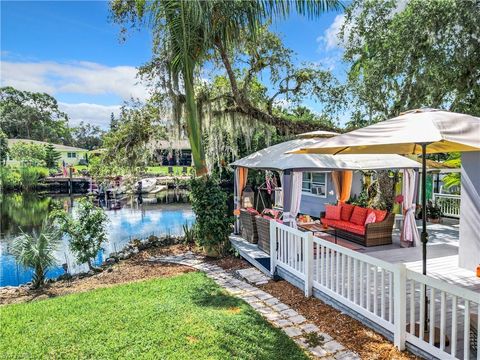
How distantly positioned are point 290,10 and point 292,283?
5.37m

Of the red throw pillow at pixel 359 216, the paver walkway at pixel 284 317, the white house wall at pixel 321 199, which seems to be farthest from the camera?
the white house wall at pixel 321 199

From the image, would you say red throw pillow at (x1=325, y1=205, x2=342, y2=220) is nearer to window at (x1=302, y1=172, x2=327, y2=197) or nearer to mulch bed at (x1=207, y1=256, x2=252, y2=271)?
mulch bed at (x1=207, y1=256, x2=252, y2=271)

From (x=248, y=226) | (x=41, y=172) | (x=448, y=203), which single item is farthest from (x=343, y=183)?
(x=41, y=172)

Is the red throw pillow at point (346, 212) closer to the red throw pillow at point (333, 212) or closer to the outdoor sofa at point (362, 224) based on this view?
the outdoor sofa at point (362, 224)

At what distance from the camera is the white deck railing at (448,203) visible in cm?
1107

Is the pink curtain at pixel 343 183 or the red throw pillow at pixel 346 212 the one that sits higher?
the pink curtain at pixel 343 183

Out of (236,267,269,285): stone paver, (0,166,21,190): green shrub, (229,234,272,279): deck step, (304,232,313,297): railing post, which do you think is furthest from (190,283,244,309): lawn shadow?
(0,166,21,190): green shrub

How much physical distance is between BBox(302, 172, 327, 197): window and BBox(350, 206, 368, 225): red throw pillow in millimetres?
6747

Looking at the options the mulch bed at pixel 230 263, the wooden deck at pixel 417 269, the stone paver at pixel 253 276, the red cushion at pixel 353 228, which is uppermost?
the red cushion at pixel 353 228

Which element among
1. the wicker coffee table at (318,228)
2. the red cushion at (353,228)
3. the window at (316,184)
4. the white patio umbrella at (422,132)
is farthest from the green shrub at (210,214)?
the window at (316,184)

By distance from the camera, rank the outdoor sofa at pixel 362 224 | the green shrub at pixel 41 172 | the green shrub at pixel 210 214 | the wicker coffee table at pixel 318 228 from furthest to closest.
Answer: the green shrub at pixel 41 172
the wicker coffee table at pixel 318 228
the green shrub at pixel 210 214
the outdoor sofa at pixel 362 224

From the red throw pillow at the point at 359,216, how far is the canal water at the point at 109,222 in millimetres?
5640

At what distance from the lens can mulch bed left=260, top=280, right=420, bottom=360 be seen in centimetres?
346

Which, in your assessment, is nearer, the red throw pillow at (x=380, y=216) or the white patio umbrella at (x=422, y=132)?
the white patio umbrella at (x=422, y=132)
